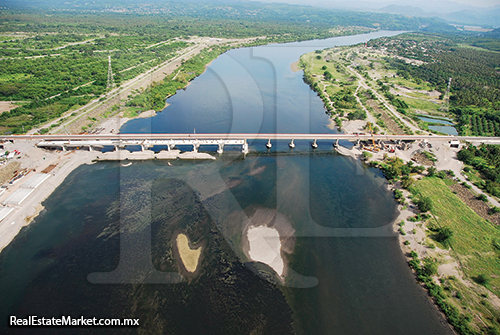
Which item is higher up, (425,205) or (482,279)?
(425,205)

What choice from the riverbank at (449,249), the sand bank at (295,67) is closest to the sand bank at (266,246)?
the riverbank at (449,249)

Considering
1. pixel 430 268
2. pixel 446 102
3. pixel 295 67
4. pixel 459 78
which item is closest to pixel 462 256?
pixel 430 268

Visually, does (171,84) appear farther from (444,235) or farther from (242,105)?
(444,235)

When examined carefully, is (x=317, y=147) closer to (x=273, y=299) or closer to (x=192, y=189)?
(x=192, y=189)

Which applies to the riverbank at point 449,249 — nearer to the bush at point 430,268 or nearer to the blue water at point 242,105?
the bush at point 430,268

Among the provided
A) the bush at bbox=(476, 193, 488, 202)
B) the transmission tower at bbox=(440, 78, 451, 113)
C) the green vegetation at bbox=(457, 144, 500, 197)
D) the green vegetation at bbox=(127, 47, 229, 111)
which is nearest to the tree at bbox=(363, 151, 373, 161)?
the green vegetation at bbox=(457, 144, 500, 197)

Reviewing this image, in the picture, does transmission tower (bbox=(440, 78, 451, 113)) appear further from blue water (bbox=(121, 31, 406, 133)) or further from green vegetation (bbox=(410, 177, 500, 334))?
green vegetation (bbox=(410, 177, 500, 334))
